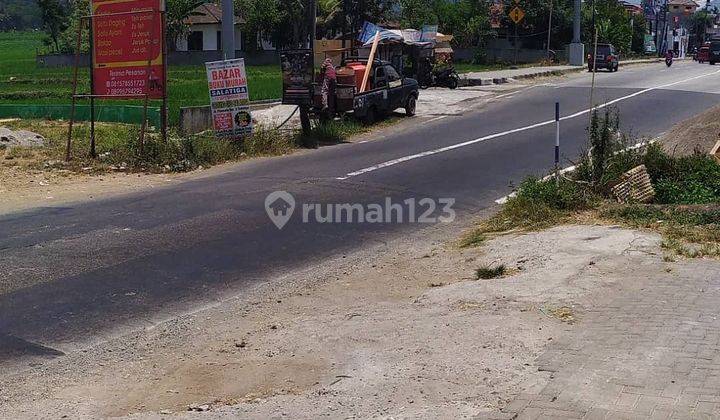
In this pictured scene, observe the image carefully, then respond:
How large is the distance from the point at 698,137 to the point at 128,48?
37.6 feet

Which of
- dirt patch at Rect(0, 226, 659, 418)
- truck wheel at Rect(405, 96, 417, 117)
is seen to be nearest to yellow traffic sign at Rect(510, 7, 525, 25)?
truck wheel at Rect(405, 96, 417, 117)

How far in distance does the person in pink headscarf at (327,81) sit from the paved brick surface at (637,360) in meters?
14.8

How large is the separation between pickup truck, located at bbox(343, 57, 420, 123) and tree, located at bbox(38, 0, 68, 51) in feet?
179

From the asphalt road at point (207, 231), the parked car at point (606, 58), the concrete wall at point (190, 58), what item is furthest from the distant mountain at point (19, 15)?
the asphalt road at point (207, 231)

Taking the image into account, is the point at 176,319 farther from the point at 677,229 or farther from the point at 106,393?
the point at 677,229

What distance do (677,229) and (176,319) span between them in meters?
5.93

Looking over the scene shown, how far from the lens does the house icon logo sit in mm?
12922

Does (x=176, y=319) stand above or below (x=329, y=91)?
below

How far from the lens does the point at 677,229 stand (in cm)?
1062

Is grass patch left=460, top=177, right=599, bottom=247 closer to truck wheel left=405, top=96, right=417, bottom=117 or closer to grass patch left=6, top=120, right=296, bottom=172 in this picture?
grass patch left=6, top=120, right=296, bottom=172

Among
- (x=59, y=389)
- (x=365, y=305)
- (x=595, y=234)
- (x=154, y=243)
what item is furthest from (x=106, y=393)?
(x=595, y=234)

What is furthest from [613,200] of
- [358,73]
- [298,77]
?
[358,73]

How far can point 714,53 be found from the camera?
6353 cm

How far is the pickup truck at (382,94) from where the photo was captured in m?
24.6
